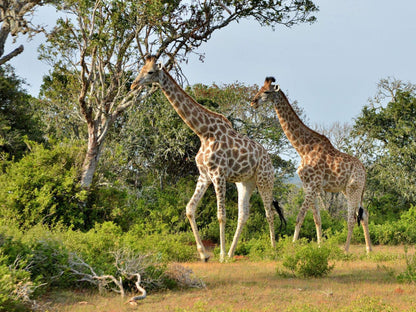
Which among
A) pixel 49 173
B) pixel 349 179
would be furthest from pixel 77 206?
pixel 349 179

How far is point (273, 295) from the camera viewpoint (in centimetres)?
674

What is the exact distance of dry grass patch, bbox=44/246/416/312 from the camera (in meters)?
6.02

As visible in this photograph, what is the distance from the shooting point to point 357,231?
15188mm

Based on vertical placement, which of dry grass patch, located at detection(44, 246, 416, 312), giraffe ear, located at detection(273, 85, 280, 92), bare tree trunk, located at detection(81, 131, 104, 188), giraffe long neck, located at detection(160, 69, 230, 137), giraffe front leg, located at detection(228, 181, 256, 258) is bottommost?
dry grass patch, located at detection(44, 246, 416, 312)

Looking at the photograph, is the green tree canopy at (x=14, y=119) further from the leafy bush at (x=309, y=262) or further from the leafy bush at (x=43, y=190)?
the leafy bush at (x=309, y=262)

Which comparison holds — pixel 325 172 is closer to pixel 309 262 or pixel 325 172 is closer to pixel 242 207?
pixel 242 207

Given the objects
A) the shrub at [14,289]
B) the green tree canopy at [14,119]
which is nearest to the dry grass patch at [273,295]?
the shrub at [14,289]

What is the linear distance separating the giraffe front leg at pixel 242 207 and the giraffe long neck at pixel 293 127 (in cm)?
159


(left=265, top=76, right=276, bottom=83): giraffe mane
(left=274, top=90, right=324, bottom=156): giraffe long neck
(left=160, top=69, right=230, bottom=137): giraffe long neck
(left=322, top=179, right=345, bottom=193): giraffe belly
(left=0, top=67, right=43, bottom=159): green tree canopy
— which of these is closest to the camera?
(left=160, top=69, right=230, bottom=137): giraffe long neck

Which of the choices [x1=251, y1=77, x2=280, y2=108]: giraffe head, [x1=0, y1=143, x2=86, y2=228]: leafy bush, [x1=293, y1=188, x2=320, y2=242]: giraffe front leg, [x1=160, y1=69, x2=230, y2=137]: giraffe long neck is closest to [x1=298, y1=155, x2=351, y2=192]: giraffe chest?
[x1=293, y1=188, x2=320, y2=242]: giraffe front leg

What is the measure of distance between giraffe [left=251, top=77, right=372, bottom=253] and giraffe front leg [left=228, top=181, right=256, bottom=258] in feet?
4.37

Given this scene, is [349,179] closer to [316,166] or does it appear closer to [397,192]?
[316,166]

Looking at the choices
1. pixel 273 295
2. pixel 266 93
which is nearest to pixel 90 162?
pixel 266 93

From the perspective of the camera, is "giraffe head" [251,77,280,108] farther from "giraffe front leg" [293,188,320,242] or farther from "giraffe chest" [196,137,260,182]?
"giraffe front leg" [293,188,320,242]
